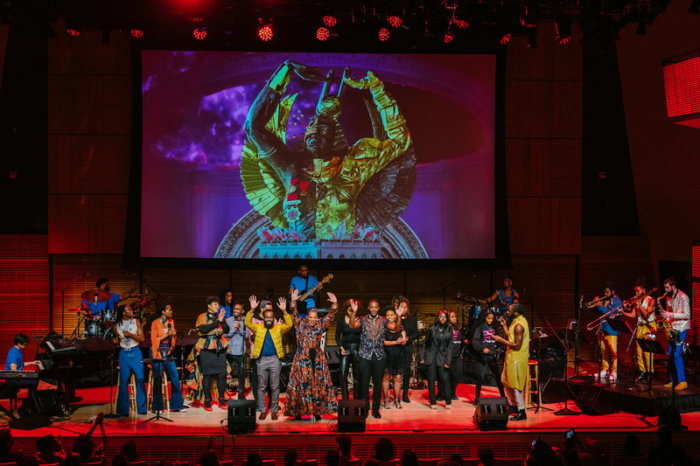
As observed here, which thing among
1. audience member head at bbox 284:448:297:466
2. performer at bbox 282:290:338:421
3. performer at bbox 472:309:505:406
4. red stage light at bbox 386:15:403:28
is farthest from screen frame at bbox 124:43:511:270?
audience member head at bbox 284:448:297:466

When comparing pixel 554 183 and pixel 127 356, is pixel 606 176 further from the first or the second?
pixel 127 356

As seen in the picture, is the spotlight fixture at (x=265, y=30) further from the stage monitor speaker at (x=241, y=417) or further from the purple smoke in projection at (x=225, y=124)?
the stage monitor speaker at (x=241, y=417)

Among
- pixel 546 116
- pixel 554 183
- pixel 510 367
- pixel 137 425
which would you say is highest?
pixel 546 116

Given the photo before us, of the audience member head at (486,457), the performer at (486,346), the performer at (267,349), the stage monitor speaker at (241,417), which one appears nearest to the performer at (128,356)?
the performer at (267,349)

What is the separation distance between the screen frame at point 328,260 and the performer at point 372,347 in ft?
10.2

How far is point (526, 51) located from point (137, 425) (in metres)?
9.11

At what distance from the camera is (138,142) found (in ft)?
42.3

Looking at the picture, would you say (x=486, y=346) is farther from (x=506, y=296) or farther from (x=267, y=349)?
(x=267, y=349)

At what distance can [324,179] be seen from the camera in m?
12.9

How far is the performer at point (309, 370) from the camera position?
9.88 m

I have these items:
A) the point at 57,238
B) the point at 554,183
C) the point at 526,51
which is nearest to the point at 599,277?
the point at 554,183

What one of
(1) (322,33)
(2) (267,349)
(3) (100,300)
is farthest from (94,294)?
(1) (322,33)

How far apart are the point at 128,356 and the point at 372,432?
3384 millimetres

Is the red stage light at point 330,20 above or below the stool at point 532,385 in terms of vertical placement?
above
